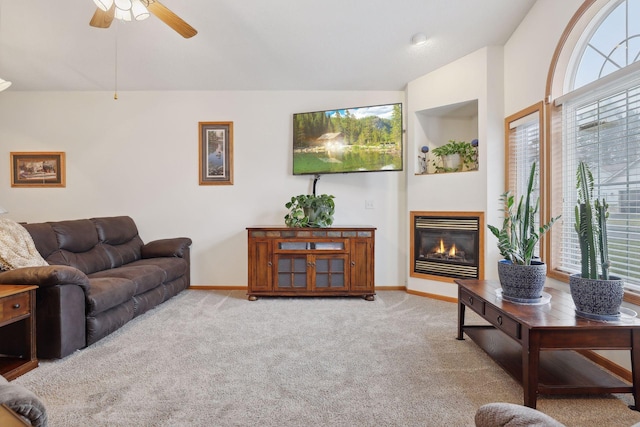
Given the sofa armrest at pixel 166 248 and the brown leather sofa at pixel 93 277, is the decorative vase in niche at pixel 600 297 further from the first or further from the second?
the sofa armrest at pixel 166 248

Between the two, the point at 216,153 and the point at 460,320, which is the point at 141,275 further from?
the point at 460,320

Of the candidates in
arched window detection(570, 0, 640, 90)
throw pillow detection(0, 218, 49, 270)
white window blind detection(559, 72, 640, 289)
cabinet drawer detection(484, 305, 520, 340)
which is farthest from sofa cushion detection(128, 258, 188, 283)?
arched window detection(570, 0, 640, 90)

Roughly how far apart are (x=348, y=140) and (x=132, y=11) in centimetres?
254

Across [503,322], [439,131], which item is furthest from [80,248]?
[439,131]

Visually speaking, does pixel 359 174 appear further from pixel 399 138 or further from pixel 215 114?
pixel 215 114

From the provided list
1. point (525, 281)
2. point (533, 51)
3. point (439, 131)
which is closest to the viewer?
point (525, 281)

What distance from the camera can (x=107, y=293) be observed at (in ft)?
8.48

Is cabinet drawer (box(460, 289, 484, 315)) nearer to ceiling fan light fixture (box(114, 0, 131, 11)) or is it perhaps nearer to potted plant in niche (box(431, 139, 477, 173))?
potted plant in niche (box(431, 139, 477, 173))

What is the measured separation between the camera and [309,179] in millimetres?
4348

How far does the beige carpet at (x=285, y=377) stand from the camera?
1.64m

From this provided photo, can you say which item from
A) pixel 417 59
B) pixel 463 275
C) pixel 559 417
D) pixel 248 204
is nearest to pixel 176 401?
pixel 559 417

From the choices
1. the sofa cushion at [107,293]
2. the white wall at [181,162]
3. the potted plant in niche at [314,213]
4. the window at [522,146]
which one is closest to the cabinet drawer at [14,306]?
the sofa cushion at [107,293]

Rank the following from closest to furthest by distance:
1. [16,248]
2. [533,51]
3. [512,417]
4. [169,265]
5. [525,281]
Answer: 1. [512,417]
2. [525,281]
3. [16,248]
4. [533,51]
5. [169,265]

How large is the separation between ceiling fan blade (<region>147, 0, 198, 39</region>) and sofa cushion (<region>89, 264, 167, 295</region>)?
2.24 m
